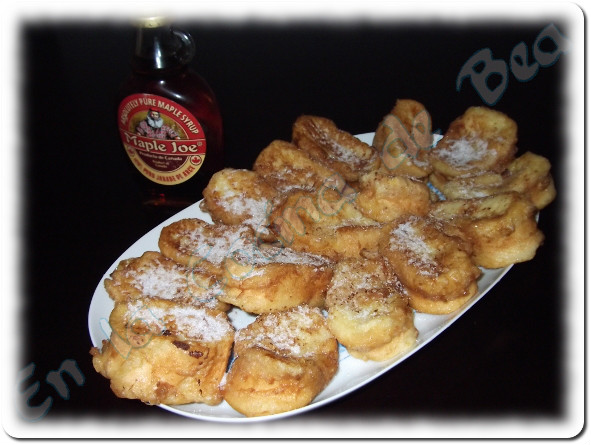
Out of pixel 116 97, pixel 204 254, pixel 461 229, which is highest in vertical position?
pixel 116 97

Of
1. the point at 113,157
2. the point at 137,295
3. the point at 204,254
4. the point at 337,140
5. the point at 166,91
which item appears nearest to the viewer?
the point at 137,295

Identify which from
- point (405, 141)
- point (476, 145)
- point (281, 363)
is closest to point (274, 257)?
point (281, 363)

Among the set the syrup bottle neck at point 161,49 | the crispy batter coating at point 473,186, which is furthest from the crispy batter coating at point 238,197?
the crispy batter coating at point 473,186

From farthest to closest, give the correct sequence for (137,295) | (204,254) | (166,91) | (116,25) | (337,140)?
(116,25) → (337,140) → (166,91) → (204,254) → (137,295)

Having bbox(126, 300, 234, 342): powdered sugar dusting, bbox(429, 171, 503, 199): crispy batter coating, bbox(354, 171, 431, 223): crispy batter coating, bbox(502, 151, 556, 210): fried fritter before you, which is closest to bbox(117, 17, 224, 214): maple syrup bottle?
bbox(354, 171, 431, 223): crispy batter coating

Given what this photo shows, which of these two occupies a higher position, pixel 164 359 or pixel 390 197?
pixel 390 197

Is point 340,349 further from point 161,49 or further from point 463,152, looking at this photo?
point 161,49

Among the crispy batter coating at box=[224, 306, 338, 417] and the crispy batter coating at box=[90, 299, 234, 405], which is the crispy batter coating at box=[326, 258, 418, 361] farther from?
the crispy batter coating at box=[90, 299, 234, 405]

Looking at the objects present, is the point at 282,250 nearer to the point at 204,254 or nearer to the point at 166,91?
the point at 204,254

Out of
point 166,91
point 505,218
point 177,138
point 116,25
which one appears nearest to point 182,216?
point 177,138
